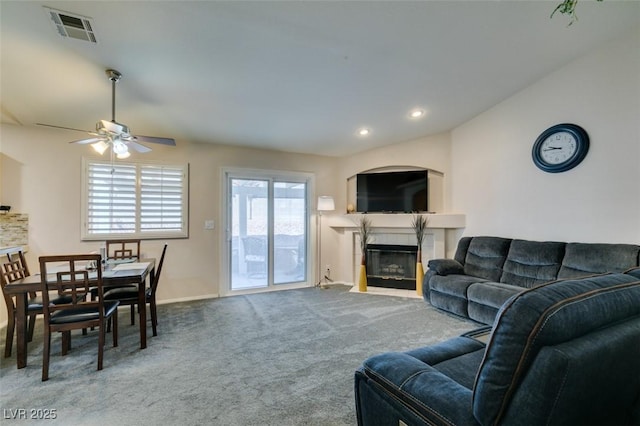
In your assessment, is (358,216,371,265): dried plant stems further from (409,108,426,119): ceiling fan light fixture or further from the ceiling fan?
the ceiling fan

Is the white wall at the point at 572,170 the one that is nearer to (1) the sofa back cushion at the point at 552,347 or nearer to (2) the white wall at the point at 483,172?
(2) the white wall at the point at 483,172

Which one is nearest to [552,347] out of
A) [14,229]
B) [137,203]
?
[137,203]

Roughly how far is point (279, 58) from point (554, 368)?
9.16 ft

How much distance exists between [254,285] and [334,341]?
7.80 ft

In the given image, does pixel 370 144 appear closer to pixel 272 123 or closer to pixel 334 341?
pixel 272 123

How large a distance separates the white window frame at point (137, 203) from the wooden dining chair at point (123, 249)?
135 mm

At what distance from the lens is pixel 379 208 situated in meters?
5.21

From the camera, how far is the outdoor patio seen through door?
4867 millimetres

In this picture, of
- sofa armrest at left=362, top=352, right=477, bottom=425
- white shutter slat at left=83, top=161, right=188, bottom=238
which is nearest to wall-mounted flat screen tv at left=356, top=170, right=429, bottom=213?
white shutter slat at left=83, top=161, right=188, bottom=238

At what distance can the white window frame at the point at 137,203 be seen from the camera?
392 cm

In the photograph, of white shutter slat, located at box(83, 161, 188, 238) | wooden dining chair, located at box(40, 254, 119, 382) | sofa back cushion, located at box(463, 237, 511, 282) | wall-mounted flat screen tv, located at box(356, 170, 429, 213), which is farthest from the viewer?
wall-mounted flat screen tv, located at box(356, 170, 429, 213)

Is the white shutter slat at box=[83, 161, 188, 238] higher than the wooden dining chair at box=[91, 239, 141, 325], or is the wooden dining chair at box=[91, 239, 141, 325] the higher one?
the white shutter slat at box=[83, 161, 188, 238]

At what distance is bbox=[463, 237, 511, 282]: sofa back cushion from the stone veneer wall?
5905mm

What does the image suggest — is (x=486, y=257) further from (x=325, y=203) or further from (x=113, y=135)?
(x=113, y=135)
